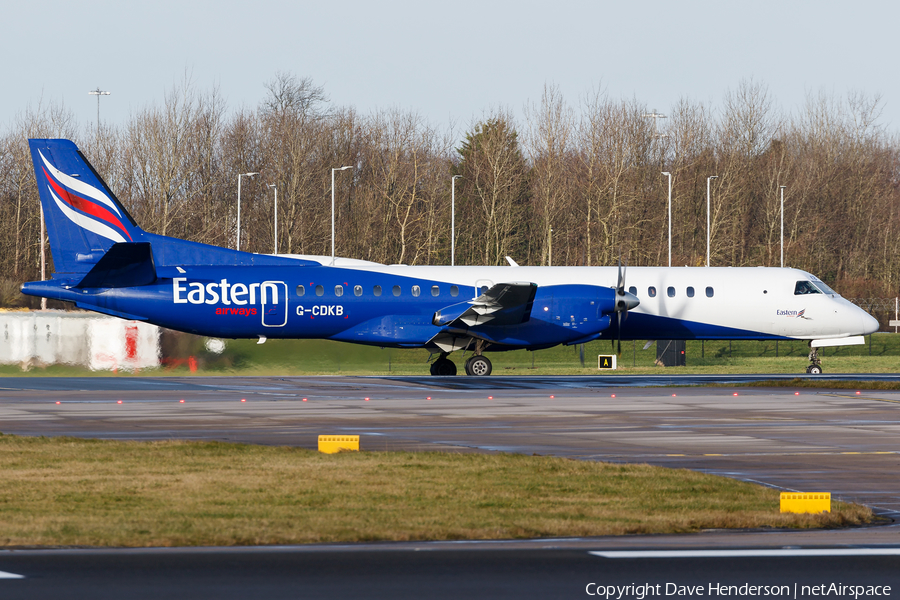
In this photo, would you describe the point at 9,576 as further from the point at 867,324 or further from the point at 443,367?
the point at 867,324

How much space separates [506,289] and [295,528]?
22645mm

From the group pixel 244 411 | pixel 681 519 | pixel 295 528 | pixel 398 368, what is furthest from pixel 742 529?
pixel 398 368

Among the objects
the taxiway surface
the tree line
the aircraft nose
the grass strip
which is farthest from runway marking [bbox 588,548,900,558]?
the tree line

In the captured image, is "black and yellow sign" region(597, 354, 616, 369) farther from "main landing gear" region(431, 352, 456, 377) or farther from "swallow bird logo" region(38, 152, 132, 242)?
"swallow bird logo" region(38, 152, 132, 242)

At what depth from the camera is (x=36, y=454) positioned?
15469mm

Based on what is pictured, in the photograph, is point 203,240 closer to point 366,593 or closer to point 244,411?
point 244,411

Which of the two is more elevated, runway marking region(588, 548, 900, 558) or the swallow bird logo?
the swallow bird logo

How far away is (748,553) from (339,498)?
4.69 m

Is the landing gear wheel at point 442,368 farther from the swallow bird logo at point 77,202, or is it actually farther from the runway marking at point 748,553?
the runway marking at point 748,553

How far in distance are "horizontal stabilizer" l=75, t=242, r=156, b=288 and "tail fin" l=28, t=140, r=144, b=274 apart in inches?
32.6

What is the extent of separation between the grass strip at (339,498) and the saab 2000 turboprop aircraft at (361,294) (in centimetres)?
1716

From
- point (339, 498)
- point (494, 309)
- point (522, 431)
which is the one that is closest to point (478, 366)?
point (494, 309)

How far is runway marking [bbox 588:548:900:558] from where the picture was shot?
338 inches

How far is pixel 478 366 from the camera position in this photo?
115ft
